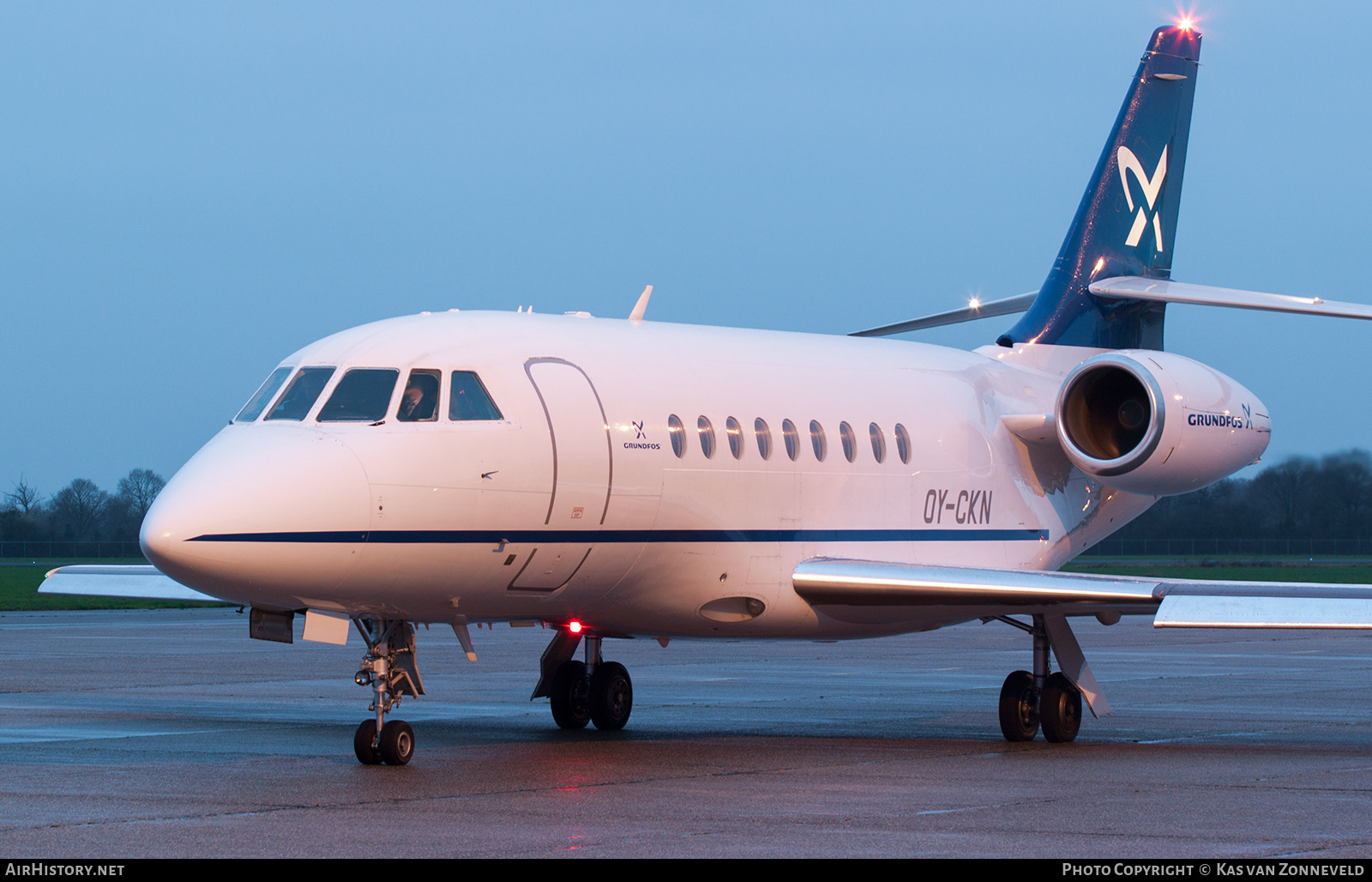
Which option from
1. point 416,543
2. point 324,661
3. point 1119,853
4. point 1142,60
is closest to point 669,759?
point 416,543

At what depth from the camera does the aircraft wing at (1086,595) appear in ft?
44.1

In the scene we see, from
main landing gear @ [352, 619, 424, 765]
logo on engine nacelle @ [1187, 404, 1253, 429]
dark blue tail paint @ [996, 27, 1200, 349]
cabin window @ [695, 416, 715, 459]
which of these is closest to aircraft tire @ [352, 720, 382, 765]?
main landing gear @ [352, 619, 424, 765]

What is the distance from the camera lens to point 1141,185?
65.5ft

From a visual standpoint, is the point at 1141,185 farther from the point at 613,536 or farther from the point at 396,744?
the point at 396,744

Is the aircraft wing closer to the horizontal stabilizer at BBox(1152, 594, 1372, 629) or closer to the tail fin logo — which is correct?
the horizontal stabilizer at BBox(1152, 594, 1372, 629)

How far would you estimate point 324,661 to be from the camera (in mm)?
25781

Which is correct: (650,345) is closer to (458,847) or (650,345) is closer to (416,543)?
(416,543)

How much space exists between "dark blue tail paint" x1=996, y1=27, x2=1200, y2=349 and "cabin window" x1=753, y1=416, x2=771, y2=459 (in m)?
4.97

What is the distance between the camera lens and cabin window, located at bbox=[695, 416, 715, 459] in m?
14.3

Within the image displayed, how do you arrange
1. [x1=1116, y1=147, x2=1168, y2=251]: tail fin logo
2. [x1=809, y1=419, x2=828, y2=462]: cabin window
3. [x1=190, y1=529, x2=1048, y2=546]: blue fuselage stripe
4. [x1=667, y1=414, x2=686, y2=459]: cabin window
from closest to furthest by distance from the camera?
[x1=190, y1=529, x2=1048, y2=546]: blue fuselage stripe < [x1=667, y1=414, x2=686, y2=459]: cabin window < [x1=809, y1=419, x2=828, y2=462]: cabin window < [x1=1116, y1=147, x2=1168, y2=251]: tail fin logo

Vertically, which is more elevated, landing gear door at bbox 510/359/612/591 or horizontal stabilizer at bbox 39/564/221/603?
landing gear door at bbox 510/359/612/591

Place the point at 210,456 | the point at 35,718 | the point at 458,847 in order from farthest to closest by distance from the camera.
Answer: the point at 35,718 → the point at 210,456 → the point at 458,847

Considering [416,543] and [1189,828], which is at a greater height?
[416,543]
